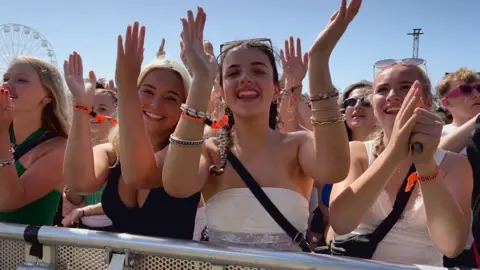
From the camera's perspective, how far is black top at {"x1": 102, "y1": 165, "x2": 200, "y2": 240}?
5.76 ft

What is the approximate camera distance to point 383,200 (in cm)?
173

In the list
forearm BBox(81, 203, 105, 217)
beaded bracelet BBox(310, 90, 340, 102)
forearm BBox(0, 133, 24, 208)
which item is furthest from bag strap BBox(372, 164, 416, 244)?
forearm BBox(81, 203, 105, 217)

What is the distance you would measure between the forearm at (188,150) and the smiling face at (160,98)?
56cm

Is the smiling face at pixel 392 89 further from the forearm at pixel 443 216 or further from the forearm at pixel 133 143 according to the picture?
the forearm at pixel 133 143

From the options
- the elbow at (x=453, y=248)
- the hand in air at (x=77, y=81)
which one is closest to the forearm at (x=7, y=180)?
the hand in air at (x=77, y=81)

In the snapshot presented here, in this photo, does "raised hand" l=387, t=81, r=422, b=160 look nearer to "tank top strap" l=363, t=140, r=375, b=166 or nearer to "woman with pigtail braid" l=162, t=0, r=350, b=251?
"woman with pigtail braid" l=162, t=0, r=350, b=251

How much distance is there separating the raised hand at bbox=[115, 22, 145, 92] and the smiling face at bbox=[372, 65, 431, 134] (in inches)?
41.6

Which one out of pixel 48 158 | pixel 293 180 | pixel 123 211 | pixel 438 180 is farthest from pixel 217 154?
pixel 48 158

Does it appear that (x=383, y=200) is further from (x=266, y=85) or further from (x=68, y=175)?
(x=68, y=175)

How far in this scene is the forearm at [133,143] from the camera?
1.67 meters

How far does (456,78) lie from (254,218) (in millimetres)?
2767

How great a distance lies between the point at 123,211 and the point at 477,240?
4.95 feet

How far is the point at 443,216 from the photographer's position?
4.68ft

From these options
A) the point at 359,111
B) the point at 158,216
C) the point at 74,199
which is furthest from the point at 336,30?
the point at 74,199
